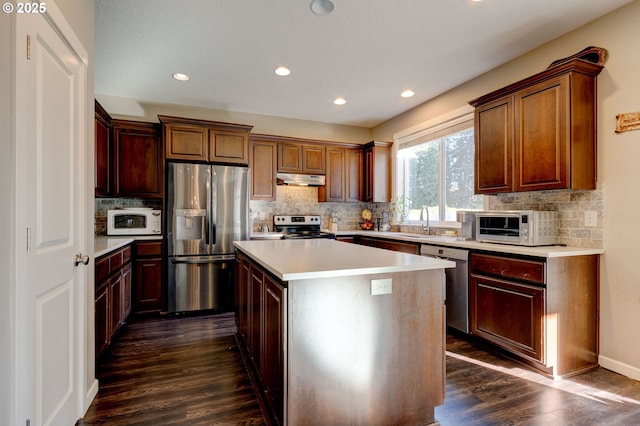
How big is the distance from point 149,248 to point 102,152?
3.96 feet

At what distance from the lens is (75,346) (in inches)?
71.1

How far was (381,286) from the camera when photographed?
1678mm

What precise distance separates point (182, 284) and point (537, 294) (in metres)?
3.60

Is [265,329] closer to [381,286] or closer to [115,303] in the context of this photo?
[381,286]

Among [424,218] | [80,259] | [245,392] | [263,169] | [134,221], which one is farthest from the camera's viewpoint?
[263,169]

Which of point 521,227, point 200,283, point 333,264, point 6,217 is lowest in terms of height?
point 200,283

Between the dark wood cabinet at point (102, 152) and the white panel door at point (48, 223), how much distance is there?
1.73 meters

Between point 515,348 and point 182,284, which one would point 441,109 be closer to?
point 515,348

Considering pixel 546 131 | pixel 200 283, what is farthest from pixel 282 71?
pixel 200 283

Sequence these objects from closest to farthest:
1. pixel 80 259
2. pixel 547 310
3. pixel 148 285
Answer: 1. pixel 80 259
2. pixel 547 310
3. pixel 148 285

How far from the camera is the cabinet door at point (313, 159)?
16.3 ft

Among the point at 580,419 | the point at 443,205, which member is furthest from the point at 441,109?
the point at 580,419

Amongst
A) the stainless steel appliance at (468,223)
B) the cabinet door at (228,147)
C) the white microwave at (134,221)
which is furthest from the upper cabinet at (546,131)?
the white microwave at (134,221)

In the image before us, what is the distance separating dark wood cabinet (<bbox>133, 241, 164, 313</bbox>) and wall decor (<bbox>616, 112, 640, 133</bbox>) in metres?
4.52
